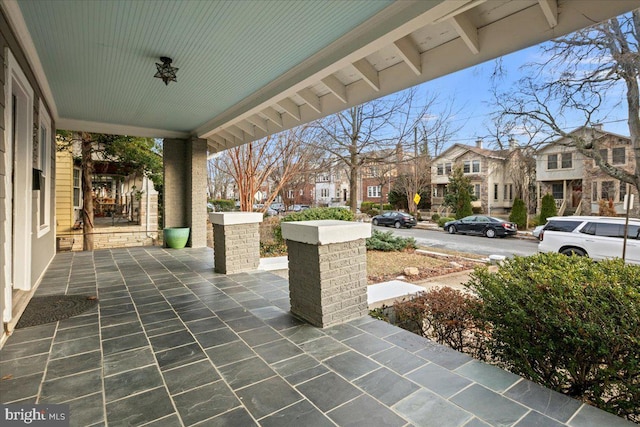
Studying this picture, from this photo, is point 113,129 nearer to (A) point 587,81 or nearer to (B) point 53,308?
(B) point 53,308

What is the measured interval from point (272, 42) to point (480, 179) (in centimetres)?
2494

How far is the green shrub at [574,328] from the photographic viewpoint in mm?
1981

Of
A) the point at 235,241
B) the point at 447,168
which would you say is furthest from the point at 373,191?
the point at 235,241

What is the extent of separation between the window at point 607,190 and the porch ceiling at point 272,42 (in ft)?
72.7

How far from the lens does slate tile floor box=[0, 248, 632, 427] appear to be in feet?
6.04

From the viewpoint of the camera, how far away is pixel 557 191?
73.1 ft

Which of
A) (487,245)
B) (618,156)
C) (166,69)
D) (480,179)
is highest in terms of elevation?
(618,156)

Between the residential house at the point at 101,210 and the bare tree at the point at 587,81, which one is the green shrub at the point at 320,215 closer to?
the residential house at the point at 101,210

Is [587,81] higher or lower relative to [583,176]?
higher

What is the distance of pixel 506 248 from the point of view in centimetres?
1173

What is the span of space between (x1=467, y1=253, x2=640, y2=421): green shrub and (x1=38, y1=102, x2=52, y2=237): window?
21.1 ft

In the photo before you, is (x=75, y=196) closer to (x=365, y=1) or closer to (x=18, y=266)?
(x=18, y=266)

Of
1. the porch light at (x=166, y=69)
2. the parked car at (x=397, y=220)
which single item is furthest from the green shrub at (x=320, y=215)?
the parked car at (x=397, y=220)

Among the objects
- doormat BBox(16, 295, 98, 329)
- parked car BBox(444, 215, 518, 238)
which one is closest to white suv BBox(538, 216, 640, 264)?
parked car BBox(444, 215, 518, 238)
